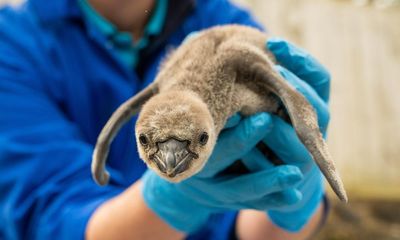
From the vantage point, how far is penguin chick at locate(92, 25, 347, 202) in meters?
0.92

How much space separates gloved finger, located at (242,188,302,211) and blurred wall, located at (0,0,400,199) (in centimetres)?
128

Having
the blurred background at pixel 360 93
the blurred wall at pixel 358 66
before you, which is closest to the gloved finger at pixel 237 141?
the blurred background at pixel 360 93

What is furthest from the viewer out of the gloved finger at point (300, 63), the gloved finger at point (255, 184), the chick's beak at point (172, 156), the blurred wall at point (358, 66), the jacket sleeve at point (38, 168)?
the blurred wall at point (358, 66)

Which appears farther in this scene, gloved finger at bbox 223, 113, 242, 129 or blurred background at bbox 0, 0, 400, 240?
blurred background at bbox 0, 0, 400, 240

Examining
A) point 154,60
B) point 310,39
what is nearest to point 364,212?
point 310,39

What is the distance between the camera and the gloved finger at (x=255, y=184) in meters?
1.04

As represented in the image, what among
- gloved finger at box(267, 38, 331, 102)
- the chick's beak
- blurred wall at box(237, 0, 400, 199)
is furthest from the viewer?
blurred wall at box(237, 0, 400, 199)

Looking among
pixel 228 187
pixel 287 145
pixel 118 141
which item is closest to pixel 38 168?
pixel 118 141

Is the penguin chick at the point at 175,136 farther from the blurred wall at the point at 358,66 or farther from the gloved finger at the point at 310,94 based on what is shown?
the blurred wall at the point at 358,66

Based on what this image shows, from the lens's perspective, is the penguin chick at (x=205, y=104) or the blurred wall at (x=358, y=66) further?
the blurred wall at (x=358, y=66)

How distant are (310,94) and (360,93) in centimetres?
162

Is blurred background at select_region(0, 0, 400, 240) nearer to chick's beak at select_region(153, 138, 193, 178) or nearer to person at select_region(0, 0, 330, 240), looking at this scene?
person at select_region(0, 0, 330, 240)

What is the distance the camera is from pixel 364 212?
242cm

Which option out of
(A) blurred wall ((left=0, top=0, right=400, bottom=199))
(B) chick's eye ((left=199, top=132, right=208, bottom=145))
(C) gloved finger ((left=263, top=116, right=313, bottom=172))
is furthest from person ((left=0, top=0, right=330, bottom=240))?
(A) blurred wall ((left=0, top=0, right=400, bottom=199))
